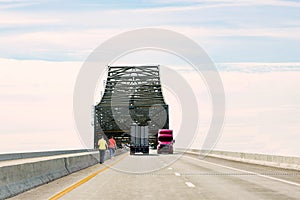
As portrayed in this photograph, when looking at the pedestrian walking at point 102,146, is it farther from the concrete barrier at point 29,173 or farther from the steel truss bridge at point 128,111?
the steel truss bridge at point 128,111

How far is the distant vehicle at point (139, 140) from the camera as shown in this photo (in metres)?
66.6

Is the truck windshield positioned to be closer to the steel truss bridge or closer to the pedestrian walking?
the steel truss bridge

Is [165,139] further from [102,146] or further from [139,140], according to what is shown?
[102,146]

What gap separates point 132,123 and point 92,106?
224 inches

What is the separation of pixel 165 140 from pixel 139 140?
470 centimetres

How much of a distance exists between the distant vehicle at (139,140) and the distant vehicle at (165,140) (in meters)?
2.83

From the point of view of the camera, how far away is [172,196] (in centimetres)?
1469

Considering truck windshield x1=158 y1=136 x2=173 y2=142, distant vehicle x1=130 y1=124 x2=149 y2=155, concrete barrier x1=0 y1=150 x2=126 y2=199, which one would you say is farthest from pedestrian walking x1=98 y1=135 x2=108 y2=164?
truck windshield x1=158 y1=136 x2=173 y2=142

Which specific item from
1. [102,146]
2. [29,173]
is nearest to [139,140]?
[102,146]

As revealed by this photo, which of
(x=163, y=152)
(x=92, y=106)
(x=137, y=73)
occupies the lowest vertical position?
(x=163, y=152)

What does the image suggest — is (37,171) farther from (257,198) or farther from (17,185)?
(257,198)

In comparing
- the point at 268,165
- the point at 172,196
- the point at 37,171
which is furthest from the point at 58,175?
the point at 268,165

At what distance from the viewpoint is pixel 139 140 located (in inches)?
2638

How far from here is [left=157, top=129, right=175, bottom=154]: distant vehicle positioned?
70.3 m
